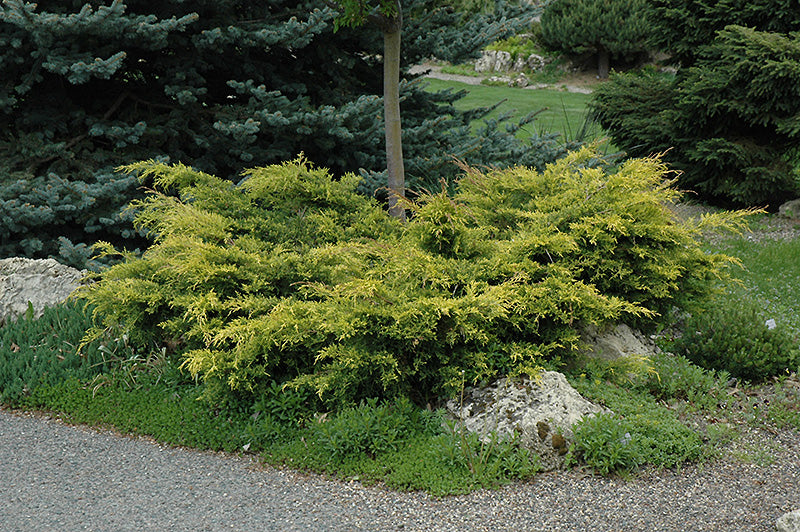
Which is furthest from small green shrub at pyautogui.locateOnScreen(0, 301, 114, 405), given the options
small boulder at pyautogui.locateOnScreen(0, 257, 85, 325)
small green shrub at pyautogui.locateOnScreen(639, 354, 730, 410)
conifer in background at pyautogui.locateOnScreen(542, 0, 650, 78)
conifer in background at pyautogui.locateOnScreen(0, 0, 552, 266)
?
conifer in background at pyautogui.locateOnScreen(542, 0, 650, 78)

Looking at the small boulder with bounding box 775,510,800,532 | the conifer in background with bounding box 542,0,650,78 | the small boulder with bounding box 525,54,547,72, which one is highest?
the conifer in background with bounding box 542,0,650,78

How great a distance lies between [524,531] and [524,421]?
2.10ft

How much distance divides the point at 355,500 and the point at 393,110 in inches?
128

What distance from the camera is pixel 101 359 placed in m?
4.60

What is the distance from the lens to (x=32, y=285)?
534 cm

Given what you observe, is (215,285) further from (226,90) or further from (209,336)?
(226,90)

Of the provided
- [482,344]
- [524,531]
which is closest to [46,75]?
[482,344]

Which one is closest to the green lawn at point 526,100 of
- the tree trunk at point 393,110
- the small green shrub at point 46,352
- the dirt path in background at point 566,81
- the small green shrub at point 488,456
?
the dirt path in background at point 566,81

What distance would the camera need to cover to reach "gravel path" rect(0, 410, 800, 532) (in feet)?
9.99

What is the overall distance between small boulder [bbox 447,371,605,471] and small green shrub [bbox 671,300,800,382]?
1205mm

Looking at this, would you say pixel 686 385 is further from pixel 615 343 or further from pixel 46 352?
pixel 46 352

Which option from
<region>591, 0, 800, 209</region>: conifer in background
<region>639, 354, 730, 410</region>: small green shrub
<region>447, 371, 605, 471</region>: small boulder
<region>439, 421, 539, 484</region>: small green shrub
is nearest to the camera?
<region>439, 421, 539, 484</region>: small green shrub

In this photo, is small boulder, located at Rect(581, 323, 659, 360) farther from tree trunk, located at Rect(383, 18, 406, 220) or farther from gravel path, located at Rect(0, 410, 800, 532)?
tree trunk, located at Rect(383, 18, 406, 220)

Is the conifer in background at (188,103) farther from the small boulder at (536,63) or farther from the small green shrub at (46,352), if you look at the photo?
the small boulder at (536,63)
